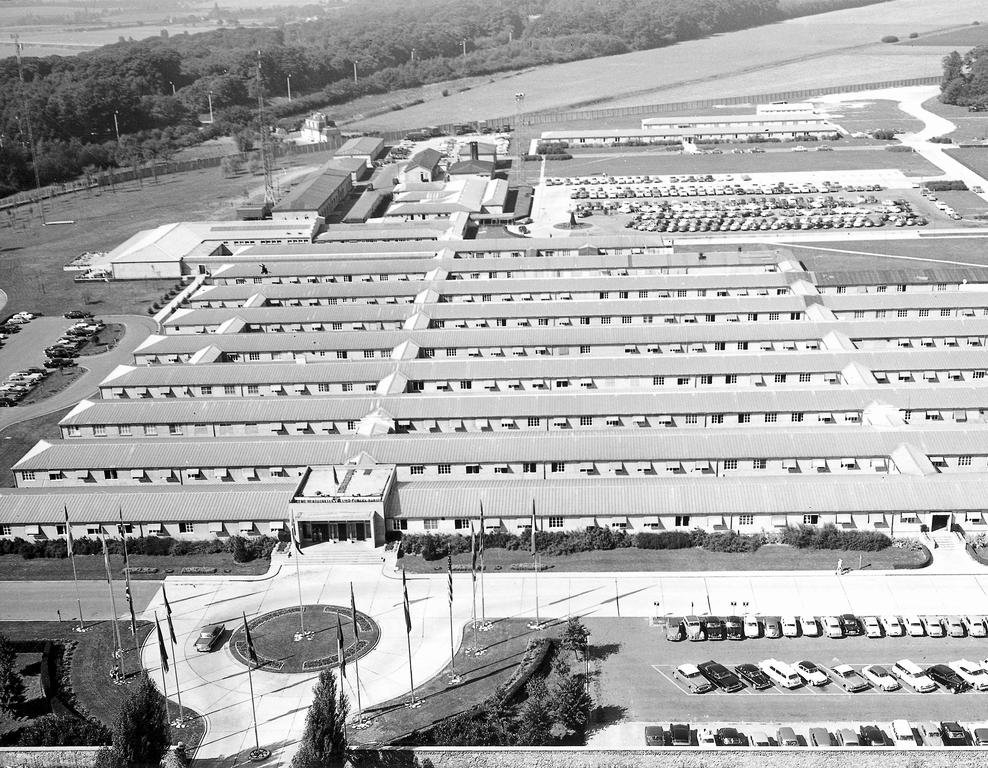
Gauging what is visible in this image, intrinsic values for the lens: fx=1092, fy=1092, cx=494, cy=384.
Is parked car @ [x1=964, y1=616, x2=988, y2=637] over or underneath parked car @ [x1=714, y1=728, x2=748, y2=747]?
underneath

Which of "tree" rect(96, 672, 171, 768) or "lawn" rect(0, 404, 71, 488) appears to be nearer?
"tree" rect(96, 672, 171, 768)

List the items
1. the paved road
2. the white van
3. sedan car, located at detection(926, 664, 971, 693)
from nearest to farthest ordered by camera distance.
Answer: sedan car, located at detection(926, 664, 971, 693)
the white van
the paved road

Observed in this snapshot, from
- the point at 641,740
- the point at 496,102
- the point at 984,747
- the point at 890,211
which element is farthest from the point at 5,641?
the point at 496,102

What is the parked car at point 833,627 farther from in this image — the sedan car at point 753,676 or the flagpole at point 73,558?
the flagpole at point 73,558

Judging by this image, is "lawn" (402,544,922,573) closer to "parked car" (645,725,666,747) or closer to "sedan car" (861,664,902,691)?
"sedan car" (861,664,902,691)

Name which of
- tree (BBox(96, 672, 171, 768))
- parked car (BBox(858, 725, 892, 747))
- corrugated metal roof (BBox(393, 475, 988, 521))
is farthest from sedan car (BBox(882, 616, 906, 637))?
tree (BBox(96, 672, 171, 768))

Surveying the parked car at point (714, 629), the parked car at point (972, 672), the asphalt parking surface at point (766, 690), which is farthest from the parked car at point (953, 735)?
the parked car at point (714, 629)

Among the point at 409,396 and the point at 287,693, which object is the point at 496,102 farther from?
the point at 287,693
